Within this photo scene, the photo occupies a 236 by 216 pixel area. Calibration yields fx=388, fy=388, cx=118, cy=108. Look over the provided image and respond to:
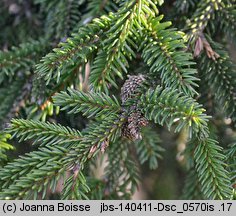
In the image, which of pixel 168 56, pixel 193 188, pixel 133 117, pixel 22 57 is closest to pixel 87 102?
pixel 133 117

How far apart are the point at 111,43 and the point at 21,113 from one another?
14.3 inches

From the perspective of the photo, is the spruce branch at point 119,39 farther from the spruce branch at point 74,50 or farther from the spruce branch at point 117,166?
the spruce branch at point 117,166

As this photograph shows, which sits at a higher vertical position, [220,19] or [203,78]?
[220,19]

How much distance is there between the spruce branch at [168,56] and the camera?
84 cm

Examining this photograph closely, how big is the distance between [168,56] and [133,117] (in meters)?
0.17

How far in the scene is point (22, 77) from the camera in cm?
108

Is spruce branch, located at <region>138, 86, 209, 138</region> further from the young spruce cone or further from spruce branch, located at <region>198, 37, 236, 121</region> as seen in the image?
spruce branch, located at <region>198, 37, 236, 121</region>

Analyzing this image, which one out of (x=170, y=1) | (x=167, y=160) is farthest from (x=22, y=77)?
(x=167, y=160)

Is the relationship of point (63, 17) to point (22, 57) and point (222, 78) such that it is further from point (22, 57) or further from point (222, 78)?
point (222, 78)

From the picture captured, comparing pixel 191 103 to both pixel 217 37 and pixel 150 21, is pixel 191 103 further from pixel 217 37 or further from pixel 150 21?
pixel 217 37

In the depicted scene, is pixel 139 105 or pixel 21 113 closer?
pixel 139 105

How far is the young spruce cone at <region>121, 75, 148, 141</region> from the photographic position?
77cm
